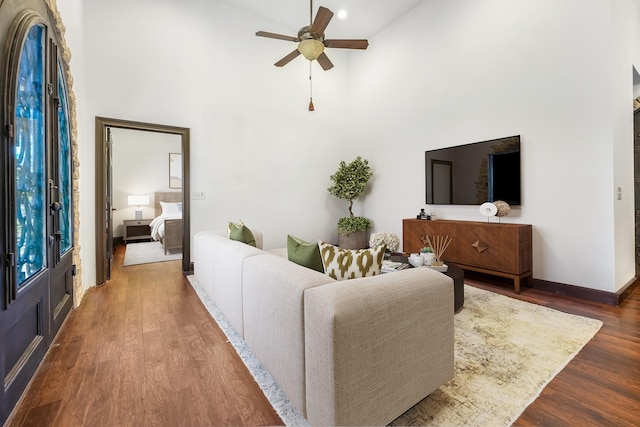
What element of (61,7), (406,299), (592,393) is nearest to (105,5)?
(61,7)

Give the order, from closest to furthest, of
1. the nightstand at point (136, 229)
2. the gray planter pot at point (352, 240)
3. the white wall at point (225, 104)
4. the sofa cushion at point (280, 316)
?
the sofa cushion at point (280, 316) → the white wall at point (225, 104) → the gray planter pot at point (352, 240) → the nightstand at point (136, 229)

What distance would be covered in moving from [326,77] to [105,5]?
11.2 feet

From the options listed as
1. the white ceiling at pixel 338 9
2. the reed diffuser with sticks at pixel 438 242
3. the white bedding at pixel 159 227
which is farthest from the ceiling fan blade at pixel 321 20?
the white bedding at pixel 159 227

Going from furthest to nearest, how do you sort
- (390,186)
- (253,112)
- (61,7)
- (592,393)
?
(390,186) < (253,112) < (61,7) < (592,393)

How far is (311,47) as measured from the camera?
9.77 feet

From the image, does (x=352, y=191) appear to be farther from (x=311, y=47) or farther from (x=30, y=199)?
(x=30, y=199)

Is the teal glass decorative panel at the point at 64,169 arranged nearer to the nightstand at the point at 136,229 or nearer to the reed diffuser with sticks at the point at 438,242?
the reed diffuser with sticks at the point at 438,242

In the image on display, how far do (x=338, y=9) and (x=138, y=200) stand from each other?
19.3 ft

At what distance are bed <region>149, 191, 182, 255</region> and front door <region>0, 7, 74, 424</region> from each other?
2824 mm

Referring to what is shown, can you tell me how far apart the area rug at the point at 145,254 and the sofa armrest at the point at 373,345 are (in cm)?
454

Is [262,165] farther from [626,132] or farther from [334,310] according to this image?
[626,132]

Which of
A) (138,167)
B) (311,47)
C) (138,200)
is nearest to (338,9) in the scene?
(311,47)

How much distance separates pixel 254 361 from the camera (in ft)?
5.91

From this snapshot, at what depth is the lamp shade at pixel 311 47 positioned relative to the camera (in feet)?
9.66
